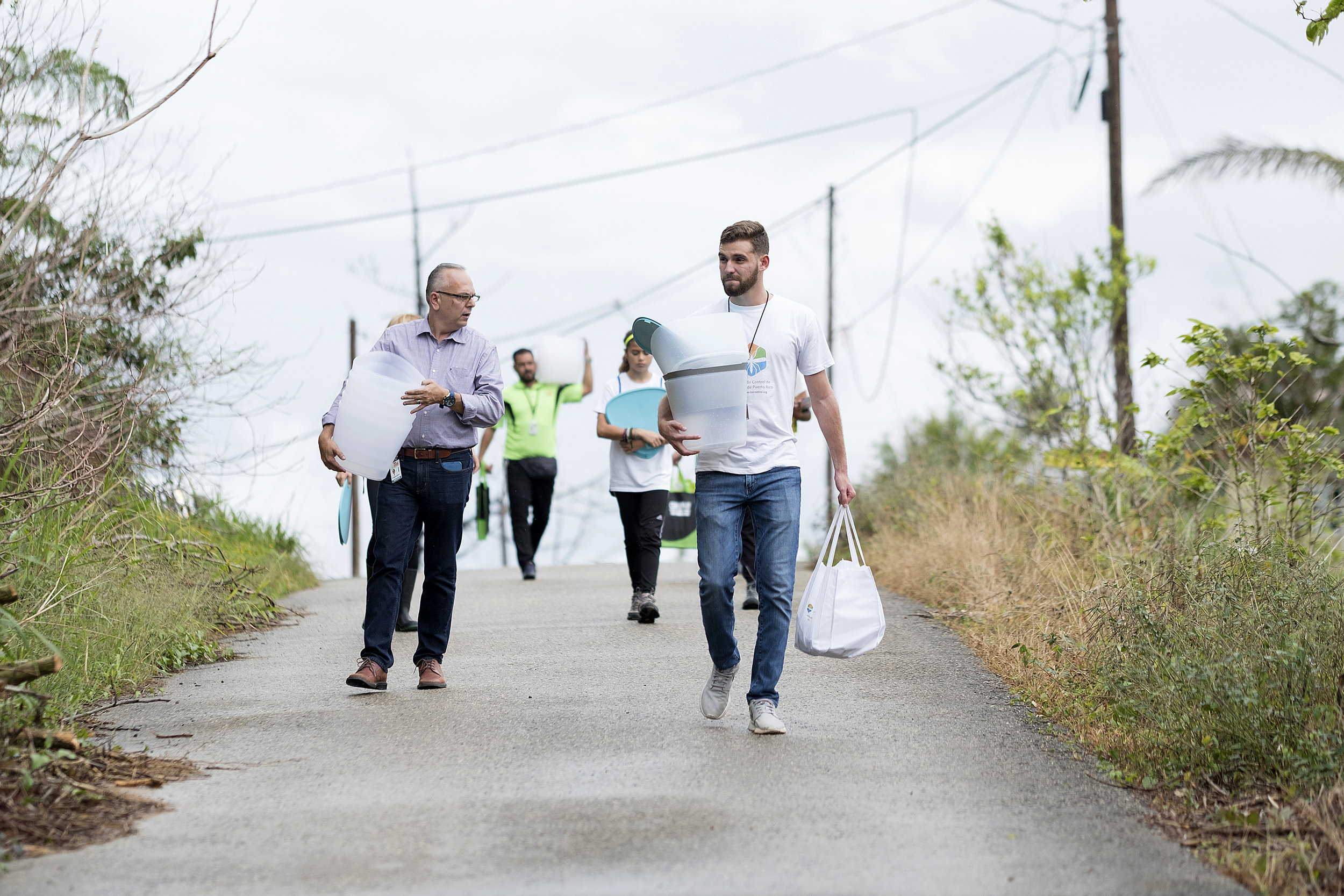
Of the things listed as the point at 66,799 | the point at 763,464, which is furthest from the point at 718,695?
the point at 66,799

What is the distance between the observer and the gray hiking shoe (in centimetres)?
984

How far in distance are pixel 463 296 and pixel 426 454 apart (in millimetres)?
794

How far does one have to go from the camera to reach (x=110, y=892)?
155 inches

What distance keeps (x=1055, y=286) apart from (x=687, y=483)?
5406 mm

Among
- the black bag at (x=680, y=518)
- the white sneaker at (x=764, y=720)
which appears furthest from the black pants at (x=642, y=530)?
the white sneaker at (x=764, y=720)

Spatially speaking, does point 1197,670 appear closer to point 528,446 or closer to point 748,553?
Answer: point 748,553

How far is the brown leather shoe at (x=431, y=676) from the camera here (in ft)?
23.5

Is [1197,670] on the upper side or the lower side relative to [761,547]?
lower

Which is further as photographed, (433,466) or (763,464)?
(433,466)

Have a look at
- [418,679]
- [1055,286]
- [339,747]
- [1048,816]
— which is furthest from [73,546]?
[1055,286]

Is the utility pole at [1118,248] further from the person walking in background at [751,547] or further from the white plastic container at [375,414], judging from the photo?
the white plastic container at [375,414]

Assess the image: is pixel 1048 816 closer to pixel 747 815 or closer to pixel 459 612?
pixel 747 815

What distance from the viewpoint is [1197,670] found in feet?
17.9

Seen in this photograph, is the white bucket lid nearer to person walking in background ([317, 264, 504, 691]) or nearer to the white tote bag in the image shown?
person walking in background ([317, 264, 504, 691])
